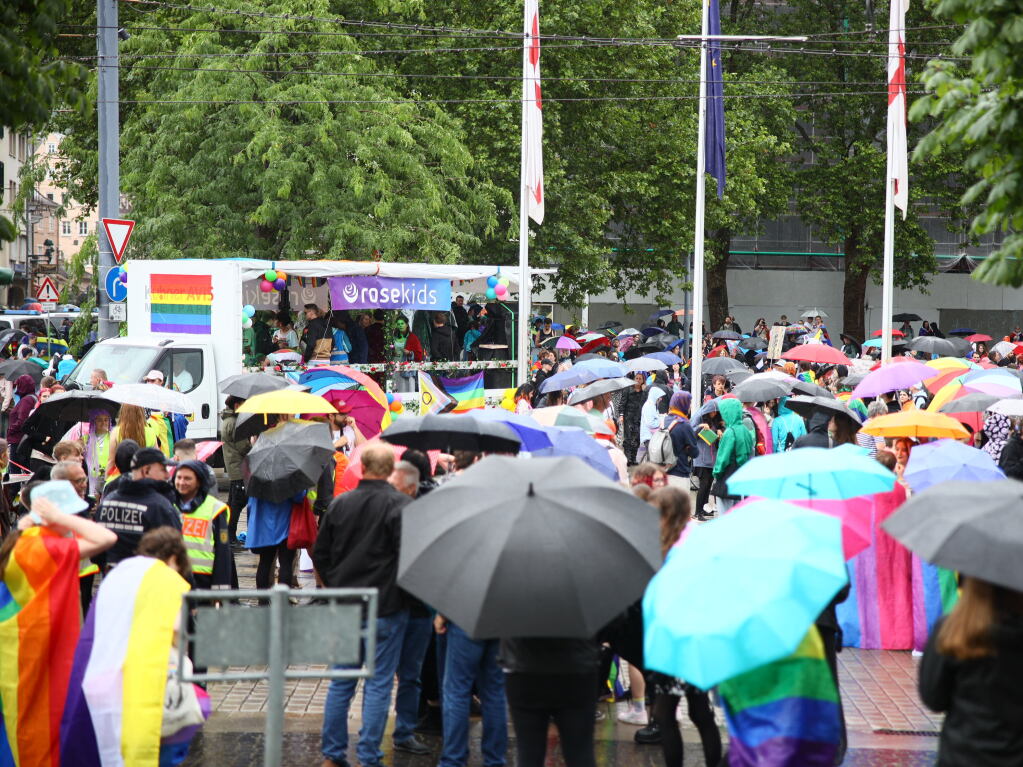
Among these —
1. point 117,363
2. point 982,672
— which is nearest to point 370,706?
point 982,672

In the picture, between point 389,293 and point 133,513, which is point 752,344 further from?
point 133,513

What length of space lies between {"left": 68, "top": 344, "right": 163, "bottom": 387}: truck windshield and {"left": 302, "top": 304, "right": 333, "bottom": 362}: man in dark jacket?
266cm

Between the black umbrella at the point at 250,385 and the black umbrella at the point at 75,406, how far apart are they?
4.41 feet

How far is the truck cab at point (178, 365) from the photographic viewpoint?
17.7 m

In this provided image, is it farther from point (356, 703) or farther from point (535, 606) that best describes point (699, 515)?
point (535, 606)

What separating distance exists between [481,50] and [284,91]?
6.55 metres

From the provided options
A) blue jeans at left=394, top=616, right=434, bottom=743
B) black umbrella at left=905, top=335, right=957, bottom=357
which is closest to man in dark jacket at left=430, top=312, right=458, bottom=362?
black umbrella at left=905, top=335, right=957, bottom=357

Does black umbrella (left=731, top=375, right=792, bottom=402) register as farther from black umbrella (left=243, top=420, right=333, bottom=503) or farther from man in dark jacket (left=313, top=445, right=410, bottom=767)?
man in dark jacket (left=313, top=445, right=410, bottom=767)

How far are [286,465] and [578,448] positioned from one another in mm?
2095

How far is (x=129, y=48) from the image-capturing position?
84.5 feet

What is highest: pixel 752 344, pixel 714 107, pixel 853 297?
pixel 714 107

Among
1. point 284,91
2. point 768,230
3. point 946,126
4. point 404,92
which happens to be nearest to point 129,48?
point 284,91

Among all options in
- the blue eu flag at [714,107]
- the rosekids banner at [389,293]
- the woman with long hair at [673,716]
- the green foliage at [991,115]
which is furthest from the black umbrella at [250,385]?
the blue eu flag at [714,107]

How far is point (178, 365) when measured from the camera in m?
17.9
